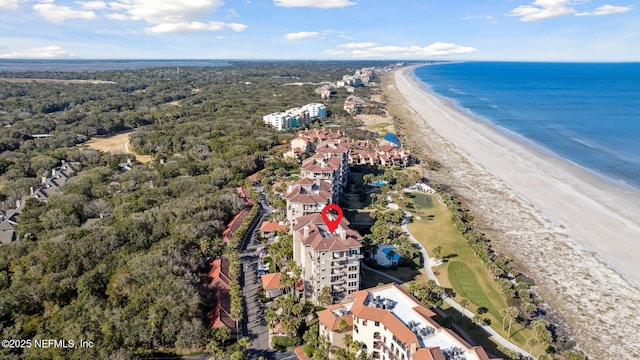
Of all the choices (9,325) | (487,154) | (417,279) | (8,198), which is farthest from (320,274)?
(487,154)

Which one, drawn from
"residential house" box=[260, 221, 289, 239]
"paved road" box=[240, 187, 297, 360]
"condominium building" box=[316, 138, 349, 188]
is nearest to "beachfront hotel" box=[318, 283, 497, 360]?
"paved road" box=[240, 187, 297, 360]

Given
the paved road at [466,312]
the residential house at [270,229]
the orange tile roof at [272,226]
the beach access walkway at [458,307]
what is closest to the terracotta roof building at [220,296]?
the residential house at [270,229]

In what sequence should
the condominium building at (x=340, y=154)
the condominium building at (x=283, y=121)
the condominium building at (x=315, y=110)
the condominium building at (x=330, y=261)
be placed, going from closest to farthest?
the condominium building at (x=330, y=261) → the condominium building at (x=340, y=154) → the condominium building at (x=283, y=121) → the condominium building at (x=315, y=110)

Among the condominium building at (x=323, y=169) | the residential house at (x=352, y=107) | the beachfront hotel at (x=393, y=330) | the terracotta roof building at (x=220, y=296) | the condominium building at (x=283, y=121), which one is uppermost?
the residential house at (x=352, y=107)

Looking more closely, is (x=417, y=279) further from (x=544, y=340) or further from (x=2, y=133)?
(x=2, y=133)

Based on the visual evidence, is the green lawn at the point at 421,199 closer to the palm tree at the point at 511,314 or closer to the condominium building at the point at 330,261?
the condominium building at the point at 330,261

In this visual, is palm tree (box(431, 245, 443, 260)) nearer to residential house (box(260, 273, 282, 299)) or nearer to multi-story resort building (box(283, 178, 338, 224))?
multi-story resort building (box(283, 178, 338, 224))
